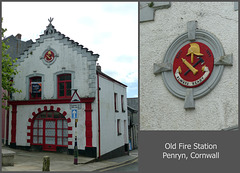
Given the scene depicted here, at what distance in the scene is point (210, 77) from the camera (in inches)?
169

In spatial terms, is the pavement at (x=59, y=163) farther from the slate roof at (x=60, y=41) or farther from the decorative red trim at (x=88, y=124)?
the slate roof at (x=60, y=41)

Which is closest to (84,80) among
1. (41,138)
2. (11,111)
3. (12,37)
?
(41,138)

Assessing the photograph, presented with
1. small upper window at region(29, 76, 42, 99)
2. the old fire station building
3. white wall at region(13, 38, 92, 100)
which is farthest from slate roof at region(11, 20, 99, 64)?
small upper window at region(29, 76, 42, 99)

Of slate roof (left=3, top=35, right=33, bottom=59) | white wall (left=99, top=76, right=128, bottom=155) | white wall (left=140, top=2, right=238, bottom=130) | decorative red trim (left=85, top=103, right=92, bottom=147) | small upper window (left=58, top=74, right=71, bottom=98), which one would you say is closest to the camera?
white wall (left=140, top=2, right=238, bottom=130)

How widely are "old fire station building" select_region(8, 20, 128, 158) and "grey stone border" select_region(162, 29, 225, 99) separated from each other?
31.7 ft

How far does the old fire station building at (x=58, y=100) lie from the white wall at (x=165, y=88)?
9.39 meters

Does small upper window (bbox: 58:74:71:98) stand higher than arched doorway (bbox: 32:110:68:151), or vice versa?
small upper window (bbox: 58:74:71:98)

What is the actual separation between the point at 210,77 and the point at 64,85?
11.8 metres

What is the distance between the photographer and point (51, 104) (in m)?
14.9

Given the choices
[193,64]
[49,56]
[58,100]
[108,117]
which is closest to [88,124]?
[58,100]

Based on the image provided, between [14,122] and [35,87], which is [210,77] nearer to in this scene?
[35,87]

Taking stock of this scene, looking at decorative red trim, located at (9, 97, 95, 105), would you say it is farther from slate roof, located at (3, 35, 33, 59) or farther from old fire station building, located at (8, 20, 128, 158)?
slate roof, located at (3, 35, 33, 59)

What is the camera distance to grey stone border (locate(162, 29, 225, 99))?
4.24m

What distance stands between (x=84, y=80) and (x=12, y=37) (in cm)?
1246
